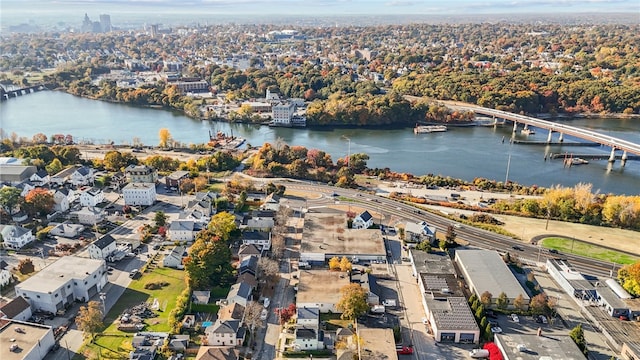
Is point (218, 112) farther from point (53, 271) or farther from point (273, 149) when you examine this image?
point (53, 271)

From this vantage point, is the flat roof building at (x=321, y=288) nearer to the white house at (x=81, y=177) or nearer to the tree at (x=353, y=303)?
the tree at (x=353, y=303)

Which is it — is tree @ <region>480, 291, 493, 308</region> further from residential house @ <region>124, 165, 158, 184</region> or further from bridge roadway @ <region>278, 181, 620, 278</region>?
residential house @ <region>124, 165, 158, 184</region>

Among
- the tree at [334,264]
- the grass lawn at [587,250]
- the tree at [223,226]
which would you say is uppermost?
the tree at [223,226]

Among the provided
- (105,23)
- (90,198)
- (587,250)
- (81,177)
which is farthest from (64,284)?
(105,23)

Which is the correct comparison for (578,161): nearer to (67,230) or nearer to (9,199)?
(67,230)

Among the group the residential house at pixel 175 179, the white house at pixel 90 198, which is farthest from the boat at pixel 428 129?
the white house at pixel 90 198
